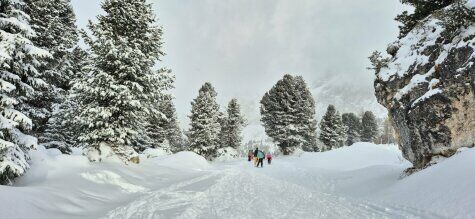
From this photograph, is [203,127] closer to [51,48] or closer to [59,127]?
[59,127]

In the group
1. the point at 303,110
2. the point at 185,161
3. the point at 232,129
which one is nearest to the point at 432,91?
the point at 185,161

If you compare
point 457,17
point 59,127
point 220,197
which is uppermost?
point 457,17

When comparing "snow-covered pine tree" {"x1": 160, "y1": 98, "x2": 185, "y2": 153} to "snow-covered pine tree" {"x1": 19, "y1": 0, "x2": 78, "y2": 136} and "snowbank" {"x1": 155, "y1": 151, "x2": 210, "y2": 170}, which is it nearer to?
"snowbank" {"x1": 155, "y1": 151, "x2": 210, "y2": 170}

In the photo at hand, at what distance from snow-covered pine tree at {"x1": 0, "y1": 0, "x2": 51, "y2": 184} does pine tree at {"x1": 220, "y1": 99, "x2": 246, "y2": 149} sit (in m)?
43.4

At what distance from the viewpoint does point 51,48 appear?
2359cm

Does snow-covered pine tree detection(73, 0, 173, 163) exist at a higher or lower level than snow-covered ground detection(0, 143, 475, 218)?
higher

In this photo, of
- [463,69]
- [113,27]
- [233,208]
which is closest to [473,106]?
[463,69]

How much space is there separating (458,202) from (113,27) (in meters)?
17.9

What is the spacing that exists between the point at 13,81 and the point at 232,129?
44.1 meters

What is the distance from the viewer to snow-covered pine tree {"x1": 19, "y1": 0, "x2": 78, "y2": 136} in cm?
2120

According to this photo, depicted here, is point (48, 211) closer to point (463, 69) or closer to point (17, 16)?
point (17, 16)

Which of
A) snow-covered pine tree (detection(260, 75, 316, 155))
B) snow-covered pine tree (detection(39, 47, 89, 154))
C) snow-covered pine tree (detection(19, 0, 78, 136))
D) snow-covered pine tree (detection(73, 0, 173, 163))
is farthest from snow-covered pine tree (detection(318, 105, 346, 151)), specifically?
snow-covered pine tree (detection(73, 0, 173, 163))

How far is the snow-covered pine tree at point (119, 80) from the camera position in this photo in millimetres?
18156

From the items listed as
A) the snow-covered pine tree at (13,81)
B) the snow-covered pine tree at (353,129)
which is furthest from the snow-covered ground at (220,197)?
the snow-covered pine tree at (353,129)
